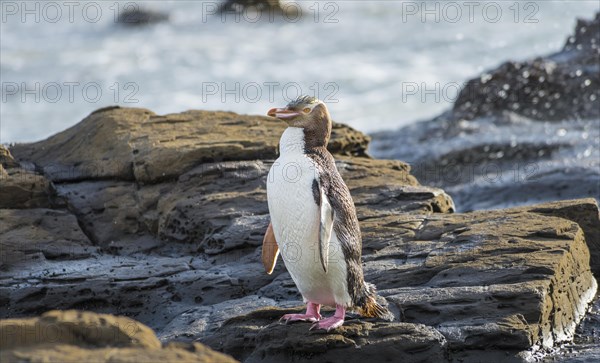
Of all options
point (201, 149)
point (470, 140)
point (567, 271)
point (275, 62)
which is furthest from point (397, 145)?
point (275, 62)

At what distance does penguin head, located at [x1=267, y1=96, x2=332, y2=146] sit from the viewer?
7707mm

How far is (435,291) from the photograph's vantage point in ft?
26.3

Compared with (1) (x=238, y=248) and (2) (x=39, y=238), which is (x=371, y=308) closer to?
(1) (x=238, y=248)

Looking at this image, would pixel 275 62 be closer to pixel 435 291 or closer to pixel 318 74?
pixel 318 74

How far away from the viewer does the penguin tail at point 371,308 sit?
24.9 feet

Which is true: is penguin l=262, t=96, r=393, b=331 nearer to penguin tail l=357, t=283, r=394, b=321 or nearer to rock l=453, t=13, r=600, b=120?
penguin tail l=357, t=283, r=394, b=321

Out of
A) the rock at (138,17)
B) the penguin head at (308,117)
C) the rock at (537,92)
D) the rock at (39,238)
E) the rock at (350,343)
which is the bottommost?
the rock at (350,343)

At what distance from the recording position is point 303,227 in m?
7.49

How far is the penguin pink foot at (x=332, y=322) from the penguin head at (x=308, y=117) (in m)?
1.24

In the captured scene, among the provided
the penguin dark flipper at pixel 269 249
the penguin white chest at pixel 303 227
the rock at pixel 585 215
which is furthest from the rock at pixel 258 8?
the penguin white chest at pixel 303 227

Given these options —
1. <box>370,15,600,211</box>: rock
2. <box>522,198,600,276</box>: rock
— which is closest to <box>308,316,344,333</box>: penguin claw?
<box>522,198,600,276</box>: rock

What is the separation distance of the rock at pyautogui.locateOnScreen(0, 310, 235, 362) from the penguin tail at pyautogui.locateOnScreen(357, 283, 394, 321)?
2.53 metres

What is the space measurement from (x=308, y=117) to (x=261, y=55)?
21.5 meters

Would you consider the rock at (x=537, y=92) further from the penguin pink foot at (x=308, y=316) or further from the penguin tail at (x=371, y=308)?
the penguin pink foot at (x=308, y=316)
